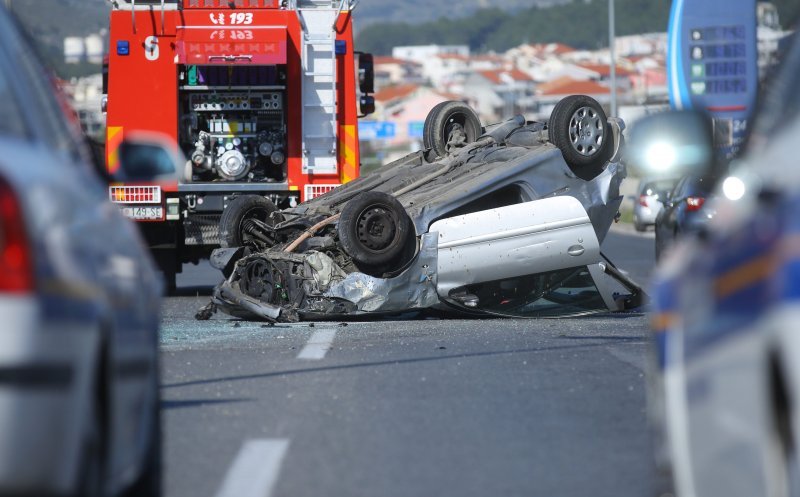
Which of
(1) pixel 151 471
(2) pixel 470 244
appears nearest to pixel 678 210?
(2) pixel 470 244

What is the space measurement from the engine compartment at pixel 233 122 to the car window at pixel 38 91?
38.9 ft

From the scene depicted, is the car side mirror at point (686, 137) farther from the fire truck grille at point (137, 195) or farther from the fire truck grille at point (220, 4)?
the fire truck grille at point (220, 4)

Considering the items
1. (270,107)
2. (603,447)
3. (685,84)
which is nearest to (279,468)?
(603,447)

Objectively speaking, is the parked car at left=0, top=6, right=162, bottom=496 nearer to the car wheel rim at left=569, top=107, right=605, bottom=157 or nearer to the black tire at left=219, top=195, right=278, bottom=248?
the car wheel rim at left=569, top=107, right=605, bottom=157

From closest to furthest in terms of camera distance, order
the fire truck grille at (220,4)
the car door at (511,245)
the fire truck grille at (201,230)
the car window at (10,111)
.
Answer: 1. the car window at (10,111)
2. the car door at (511,245)
3. the fire truck grille at (201,230)
4. the fire truck grille at (220,4)

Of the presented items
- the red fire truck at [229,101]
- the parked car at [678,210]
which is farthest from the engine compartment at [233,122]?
the parked car at [678,210]

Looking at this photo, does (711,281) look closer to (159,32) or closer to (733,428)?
(733,428)

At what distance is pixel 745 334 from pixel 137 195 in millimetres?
13871

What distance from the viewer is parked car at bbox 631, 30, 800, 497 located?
11.0 feet

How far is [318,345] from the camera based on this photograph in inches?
454

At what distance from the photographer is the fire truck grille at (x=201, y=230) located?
1711 cm

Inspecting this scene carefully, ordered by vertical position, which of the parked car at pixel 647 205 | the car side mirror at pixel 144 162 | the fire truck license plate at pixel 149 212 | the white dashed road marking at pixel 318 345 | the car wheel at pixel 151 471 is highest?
the car side mirror at pixel 144 162

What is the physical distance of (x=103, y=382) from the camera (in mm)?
4281

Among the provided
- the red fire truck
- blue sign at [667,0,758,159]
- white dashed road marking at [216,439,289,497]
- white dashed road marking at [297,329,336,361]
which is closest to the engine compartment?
the red fire truck
